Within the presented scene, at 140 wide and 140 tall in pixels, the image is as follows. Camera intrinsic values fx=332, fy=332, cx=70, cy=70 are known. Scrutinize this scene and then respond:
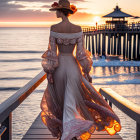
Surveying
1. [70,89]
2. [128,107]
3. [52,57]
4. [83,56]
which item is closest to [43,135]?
[70,89]

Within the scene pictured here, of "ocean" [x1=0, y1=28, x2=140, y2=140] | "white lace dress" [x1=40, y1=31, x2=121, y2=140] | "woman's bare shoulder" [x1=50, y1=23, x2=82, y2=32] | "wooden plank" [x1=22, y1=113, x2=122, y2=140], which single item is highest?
"woman's bare shoulder" [x1=50, y1=23, x2=82, y2=32]

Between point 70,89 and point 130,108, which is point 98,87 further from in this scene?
point 130,108

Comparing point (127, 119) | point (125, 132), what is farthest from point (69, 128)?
point (127, 119)

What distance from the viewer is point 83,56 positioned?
411cm

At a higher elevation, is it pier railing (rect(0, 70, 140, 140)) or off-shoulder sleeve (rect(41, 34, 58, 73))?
off-shoulder sleeve (rect(41, 34, 58, 73))

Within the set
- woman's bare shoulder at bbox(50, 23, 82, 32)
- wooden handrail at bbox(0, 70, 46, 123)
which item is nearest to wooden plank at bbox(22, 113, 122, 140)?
wooden handrail at bbox(0, 70, 46, 123)

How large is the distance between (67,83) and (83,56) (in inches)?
15.8

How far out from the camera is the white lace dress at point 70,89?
13.1 ft

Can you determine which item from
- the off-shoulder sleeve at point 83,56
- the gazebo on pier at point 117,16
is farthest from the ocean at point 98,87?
the gazebo on pier at point 117,16

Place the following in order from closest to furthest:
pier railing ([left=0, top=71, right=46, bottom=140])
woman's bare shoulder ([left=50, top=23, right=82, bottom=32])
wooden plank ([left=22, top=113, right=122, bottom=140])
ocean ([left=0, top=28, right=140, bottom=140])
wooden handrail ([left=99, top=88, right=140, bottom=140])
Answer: wooden handrail ([left=99, top=88, right=140, bottom=140]) → pier railing ([left=0, top=71, right=46, bottom=140]) → woman's bare shoulder ([left=50, top=23, right=82, bottom=32]) → wooden plank ([left=22, top=113, right=122, bottom=140]) → ocean ([left=0, top=28, right=140, bottom=140])

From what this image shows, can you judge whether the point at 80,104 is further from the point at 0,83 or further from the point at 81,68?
the point at 0,83

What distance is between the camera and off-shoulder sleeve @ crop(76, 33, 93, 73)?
13.4 feet

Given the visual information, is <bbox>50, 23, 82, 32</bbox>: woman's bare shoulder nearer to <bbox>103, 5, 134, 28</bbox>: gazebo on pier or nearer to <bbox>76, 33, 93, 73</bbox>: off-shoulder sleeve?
<bbox>76, 33, 93, 73</bbox>: off-shoulder sleeve

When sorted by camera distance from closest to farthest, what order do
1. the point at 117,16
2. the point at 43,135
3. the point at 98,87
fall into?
the point at 43,135 < the point at 98,87 < the point at 117,16
